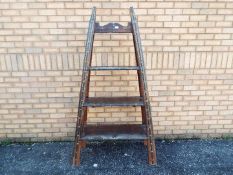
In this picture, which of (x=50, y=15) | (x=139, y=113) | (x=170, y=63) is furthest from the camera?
(x=139, y=113)

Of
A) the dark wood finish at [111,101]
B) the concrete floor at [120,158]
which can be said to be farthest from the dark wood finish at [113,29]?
the concrete floor at [120,158]

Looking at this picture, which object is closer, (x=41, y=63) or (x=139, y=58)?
(x=139, y=58)

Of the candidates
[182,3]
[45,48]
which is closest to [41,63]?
[45,48]

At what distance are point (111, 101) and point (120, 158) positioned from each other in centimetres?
74

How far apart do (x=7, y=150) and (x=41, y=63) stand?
47.6 inches

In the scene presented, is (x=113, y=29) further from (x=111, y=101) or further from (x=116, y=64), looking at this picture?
(x=111, y=101)

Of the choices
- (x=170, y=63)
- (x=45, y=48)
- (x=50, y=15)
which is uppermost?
(x=50, y=15)

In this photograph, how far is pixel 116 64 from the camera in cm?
348

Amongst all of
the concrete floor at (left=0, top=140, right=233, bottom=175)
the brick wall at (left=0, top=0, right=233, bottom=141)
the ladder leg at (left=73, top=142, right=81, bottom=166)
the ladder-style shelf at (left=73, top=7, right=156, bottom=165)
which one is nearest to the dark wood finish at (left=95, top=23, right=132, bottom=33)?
the ladder-style shelf at (left=73, top=7, right=156, bottom=165)

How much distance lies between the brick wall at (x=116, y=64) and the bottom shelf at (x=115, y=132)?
1.09ft

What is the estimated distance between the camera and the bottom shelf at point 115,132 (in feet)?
10.4

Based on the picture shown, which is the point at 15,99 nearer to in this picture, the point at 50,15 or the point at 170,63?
the point at 50,15

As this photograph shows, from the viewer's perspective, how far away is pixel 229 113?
378cm

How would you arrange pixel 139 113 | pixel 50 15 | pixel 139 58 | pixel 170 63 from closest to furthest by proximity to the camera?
1. pixel 139 58
2. pixel 50 15
3. pixel 170 63
4. pixel 139 113
